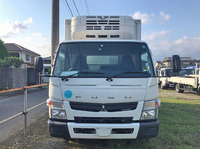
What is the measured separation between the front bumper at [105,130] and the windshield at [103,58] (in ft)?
3.34

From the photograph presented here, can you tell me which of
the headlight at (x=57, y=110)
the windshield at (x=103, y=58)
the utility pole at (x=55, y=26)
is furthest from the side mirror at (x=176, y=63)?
the utility pole at (x=55, y=26)

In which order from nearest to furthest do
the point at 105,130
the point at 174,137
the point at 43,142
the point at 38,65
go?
the point at 105,130
the point at 38,65
the point at 43,142
the point at 174,137

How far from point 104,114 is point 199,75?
10.5 meters

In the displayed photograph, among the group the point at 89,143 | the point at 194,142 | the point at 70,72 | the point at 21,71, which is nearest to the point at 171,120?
the point at 194,142

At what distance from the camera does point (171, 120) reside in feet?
19.7

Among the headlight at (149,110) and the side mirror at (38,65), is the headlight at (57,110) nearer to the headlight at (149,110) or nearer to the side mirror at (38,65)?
the side mirror at (38,65)

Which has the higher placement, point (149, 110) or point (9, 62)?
point (9, 62)

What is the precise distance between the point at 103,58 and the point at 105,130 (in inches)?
59.9

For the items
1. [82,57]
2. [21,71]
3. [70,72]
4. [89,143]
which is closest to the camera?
[70,72]

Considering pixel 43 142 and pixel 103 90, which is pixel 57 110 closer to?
pixel 103 90

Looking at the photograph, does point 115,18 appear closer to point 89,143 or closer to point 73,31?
point 73,31

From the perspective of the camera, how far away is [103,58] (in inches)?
152

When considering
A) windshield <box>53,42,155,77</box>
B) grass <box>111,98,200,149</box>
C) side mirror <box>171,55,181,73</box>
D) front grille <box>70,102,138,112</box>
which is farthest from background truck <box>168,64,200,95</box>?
front grille <box>70,102,138,112</box>

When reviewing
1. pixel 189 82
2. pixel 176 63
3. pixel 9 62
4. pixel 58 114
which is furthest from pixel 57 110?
pixel 9 62
